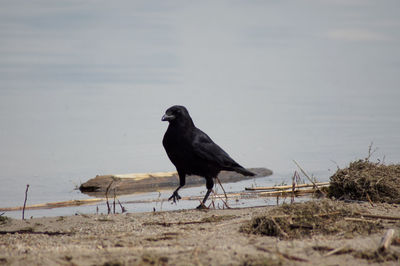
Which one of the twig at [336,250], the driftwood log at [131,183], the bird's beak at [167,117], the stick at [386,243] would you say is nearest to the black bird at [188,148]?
the bird's beak at [167,117]

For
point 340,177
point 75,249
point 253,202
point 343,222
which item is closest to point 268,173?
point 253,202

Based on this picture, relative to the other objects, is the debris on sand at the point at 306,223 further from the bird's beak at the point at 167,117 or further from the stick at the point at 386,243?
the bird's beak at the point at 167,117

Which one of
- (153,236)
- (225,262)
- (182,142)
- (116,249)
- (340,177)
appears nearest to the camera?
(225,262)

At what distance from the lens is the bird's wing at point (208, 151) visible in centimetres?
855

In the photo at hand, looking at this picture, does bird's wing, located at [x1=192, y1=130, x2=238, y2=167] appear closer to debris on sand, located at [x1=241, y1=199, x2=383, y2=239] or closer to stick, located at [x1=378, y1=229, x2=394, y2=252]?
debris on sand, located at [x1=241, y1=199, x2=383, y2=239]

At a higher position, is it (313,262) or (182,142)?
(182,142)

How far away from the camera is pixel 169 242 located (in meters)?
Answer: 5.28

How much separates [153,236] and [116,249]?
0.80 m

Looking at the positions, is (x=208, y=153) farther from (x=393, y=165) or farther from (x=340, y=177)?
(x=393, y=165)

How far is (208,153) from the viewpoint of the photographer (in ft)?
28.3

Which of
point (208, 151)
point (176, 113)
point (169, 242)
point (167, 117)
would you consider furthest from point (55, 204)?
point (169, 242)

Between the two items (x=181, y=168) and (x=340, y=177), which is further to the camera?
(x=181, y=168)

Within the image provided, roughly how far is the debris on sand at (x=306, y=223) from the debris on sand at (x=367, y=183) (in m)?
1.60

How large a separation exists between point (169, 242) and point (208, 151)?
11.3 feet
